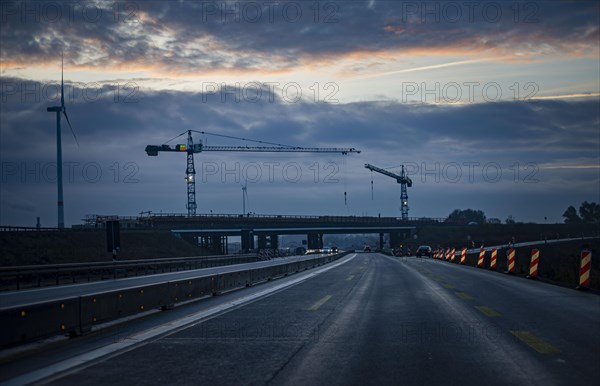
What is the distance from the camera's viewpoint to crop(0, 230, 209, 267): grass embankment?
159 feet

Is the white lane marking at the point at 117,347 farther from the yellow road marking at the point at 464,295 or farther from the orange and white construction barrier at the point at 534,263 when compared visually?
the orange and white construction barrier at the point at 534,263

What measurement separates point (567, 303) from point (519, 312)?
290cm

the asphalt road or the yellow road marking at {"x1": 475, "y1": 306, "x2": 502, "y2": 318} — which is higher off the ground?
the asphalt road

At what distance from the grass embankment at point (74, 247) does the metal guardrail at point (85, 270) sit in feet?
26.2

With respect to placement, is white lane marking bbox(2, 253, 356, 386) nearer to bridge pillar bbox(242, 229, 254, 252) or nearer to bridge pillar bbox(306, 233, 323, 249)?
bridge pillar bbox(242, 229, 254, 252)


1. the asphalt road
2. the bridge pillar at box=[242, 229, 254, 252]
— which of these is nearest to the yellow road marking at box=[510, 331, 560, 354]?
the asphalt road

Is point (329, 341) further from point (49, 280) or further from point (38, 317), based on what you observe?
point (49, 280)

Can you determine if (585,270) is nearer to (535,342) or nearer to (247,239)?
(535,342)

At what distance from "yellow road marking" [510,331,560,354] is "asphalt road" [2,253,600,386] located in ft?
0.06

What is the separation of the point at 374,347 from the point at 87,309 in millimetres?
6021

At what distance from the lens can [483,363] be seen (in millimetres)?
8922

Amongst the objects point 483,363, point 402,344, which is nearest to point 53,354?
point 402,344

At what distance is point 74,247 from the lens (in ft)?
193

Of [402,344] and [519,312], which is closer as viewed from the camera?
[402,344]
